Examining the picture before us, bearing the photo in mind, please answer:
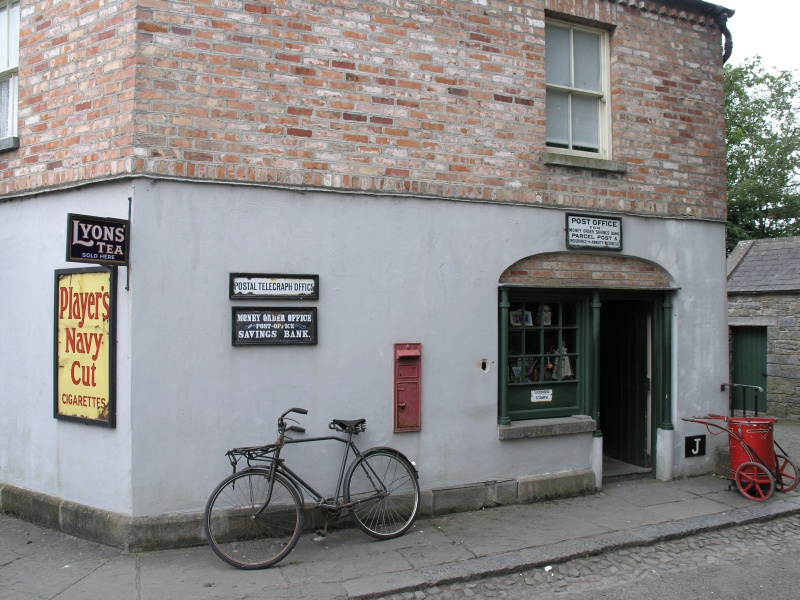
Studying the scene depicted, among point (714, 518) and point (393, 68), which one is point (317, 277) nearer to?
point (393, 68)

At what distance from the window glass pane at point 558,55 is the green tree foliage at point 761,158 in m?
16.6

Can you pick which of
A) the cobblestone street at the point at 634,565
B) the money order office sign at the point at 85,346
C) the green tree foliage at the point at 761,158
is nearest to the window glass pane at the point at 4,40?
the money order office sign at the point at 85,346

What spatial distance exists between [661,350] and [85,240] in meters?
6.37

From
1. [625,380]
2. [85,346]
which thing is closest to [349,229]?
[85,346]

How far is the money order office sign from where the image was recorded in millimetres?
5691

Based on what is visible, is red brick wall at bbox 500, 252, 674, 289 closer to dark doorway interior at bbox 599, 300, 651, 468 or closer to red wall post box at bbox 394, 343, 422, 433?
dark doorway interior at bbox 599, 300, 651, 468

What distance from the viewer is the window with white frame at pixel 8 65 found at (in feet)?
22.0

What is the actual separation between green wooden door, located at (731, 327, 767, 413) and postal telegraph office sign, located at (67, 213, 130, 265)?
12311 mm

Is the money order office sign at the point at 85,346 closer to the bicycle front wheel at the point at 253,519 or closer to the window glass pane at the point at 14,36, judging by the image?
the bicycle front wheel at the point at 253,519

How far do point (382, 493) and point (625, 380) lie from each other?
4.17 m

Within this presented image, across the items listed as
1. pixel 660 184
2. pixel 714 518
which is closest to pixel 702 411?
pixel 714 518

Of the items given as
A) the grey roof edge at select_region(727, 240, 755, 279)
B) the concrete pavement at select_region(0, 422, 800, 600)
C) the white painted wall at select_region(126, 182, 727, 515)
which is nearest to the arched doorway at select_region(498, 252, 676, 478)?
the white painted wall at select_region(126, 182, 727, 515)

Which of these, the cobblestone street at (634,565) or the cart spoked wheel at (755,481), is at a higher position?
the cart spoked wheel at (755,481)

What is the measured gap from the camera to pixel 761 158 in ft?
77.4
